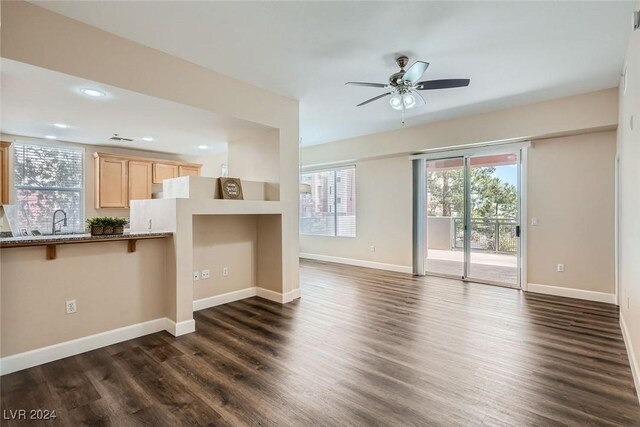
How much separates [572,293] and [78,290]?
251 inches

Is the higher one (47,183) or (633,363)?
(47,183)

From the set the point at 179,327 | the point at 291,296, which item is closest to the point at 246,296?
the point at 291,296

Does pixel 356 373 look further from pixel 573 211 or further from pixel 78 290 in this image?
pixel 573 211

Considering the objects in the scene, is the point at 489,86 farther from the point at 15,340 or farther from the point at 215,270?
the point at 15,340

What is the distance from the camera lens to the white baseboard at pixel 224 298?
4227 millimetres

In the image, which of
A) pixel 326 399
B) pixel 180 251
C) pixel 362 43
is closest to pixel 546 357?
pixel 326 399

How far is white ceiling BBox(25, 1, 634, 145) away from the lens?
255cm

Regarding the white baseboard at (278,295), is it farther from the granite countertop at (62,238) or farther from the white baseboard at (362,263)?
the white baseboard at (362,263)

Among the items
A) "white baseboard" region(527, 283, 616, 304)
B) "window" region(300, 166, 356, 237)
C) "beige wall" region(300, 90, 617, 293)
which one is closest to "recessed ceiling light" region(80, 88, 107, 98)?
"window" region(300, 166, 356, 237)

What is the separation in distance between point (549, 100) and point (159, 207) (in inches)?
221

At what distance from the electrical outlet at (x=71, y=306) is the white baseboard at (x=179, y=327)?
875 millimetres

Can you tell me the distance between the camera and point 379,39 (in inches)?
117

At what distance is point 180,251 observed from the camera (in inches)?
135

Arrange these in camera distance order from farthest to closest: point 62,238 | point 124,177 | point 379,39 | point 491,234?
1. point 124,177
2. point 491,234
3. point 379,39
4. point 62,238
